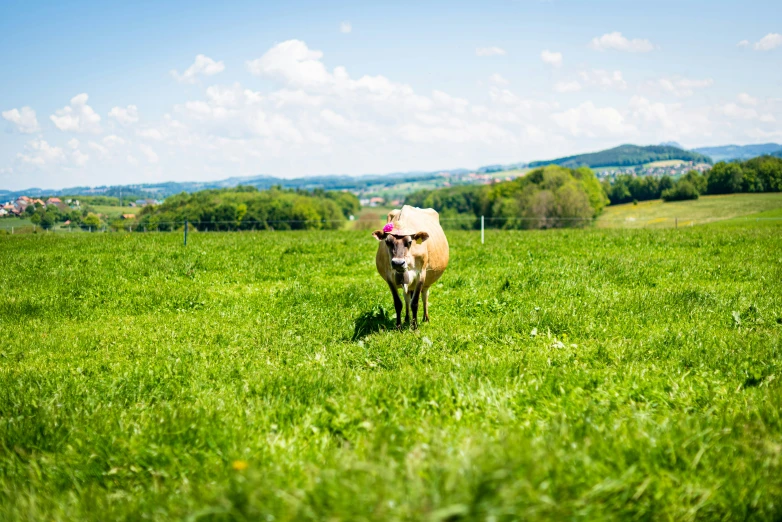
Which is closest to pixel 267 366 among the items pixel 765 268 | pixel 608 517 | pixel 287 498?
pixel 287 498

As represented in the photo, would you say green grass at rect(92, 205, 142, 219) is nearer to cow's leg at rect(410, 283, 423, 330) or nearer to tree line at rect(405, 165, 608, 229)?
tree line at rect(405, 165, 608, 229)

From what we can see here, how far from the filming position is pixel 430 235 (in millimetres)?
11695

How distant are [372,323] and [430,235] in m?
2.34

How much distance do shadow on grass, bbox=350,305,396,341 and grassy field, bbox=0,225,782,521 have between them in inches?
4.3

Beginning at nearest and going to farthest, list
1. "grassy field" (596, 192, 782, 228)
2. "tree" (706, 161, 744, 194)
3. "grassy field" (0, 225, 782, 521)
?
1. "grassy field" (0, 225, 782, 521)
2. "grassy field" (596, 192, 782, 228)
3. "tree" (706, 161, 744, 194)

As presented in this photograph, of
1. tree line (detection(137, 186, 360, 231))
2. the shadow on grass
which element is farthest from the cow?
tree line (detection(137, 186, 360, 231))

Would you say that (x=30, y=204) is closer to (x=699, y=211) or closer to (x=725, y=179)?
(x=699, y=211)

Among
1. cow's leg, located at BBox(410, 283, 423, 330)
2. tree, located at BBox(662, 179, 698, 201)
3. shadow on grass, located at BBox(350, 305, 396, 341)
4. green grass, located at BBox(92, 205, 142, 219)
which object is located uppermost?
tree, located at BBox(662, 179, 698, 201)

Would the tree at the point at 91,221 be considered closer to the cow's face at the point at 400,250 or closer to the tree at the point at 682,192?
the cow's face at the point at 400,250

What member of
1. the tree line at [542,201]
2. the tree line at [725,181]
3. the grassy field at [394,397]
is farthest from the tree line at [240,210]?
the tree line at [725,181]

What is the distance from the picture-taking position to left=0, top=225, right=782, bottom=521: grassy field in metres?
3.38

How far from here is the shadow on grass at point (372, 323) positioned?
34.7 feet

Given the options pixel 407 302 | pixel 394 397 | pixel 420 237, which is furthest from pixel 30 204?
pixel 394 397

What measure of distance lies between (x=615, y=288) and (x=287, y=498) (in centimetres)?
1229
